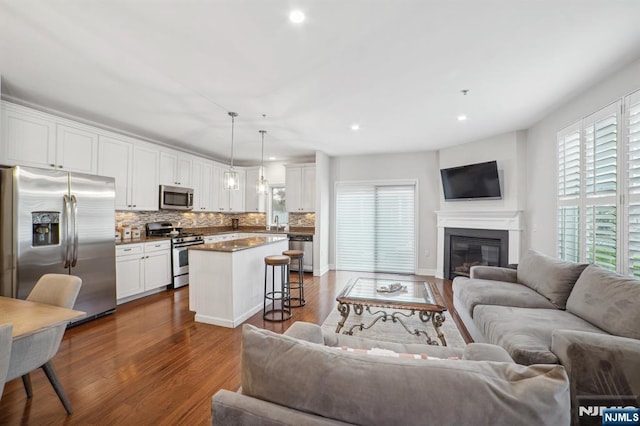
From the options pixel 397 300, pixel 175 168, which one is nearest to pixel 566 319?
pixel 397 300

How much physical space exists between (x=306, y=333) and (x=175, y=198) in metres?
4.61

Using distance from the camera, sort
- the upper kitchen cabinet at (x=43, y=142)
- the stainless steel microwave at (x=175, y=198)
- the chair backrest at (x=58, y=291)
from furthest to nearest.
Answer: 1. the stainless steel microwave at (x=175, y=198)
2. the upper kitchen cabinet at (x=43, y=142)
3. the chair backrest at (x=58, y=291)

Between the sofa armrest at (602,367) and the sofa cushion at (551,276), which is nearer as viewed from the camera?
the sofa armrest at (602,367)

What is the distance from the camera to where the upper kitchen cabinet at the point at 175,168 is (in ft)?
16.1

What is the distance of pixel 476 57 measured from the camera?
90.7 inches

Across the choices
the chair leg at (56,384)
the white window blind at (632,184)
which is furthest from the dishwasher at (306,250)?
the white window blind at (632,184)

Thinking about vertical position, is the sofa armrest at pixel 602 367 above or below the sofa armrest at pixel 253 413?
below

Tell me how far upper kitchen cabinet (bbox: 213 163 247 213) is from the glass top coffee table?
13.4 ft

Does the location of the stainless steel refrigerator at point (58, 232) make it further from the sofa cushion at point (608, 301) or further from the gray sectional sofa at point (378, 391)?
the sofa cushion at point (608, 301)

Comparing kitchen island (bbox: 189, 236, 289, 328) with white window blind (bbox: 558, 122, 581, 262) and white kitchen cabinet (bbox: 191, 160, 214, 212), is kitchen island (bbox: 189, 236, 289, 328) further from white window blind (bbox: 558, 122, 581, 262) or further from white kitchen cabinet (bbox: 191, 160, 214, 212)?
white window blind (bbox: 558, 122, 581, 262)

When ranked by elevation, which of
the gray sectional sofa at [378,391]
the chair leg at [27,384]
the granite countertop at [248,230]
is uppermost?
the granite countertop at [248,230]

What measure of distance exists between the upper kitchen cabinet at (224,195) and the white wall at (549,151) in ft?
18.9

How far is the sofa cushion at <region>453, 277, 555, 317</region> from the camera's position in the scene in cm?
254

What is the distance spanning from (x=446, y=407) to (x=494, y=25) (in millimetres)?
2389
